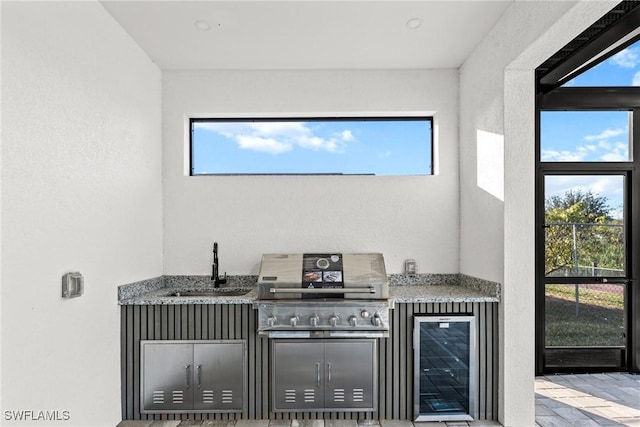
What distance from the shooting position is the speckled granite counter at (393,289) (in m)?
2.79

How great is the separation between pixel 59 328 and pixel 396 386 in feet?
7.01

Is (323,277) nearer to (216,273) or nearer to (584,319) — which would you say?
(216,273)

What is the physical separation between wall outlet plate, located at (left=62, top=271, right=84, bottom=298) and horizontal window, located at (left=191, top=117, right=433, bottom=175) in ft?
5.31

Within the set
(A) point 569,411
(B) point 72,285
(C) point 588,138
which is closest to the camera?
(B) point 72,285

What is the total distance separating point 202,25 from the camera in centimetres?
274

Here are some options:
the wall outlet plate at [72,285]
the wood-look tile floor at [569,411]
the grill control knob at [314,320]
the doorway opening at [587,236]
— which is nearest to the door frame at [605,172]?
the doorway opening at [587,236]

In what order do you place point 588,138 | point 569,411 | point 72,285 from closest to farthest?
point 72,285 < point 569,411 < point 588,138

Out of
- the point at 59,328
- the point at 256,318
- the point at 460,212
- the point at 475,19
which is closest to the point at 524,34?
the point at 475,19

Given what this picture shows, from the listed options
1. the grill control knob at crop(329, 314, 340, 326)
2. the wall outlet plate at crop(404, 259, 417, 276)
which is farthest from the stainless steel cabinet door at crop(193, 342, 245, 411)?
the wall outlet plate at crop(404, 259, 417, 276)

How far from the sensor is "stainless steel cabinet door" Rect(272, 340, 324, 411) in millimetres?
2779

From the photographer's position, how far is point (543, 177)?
366 centimetres

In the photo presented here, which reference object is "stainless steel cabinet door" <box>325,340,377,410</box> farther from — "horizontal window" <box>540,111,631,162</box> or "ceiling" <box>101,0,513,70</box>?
"horizontal window" <box>540,111,631,162</box>

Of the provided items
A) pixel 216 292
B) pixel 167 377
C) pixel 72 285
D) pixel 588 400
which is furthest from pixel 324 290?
pixel 588 400

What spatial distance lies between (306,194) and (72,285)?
6.17 feet
